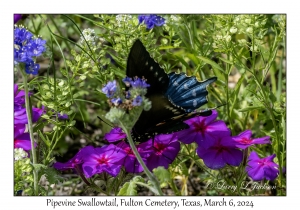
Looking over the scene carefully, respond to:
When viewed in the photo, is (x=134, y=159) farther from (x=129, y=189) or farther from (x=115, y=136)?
A: (x=129, y=189)

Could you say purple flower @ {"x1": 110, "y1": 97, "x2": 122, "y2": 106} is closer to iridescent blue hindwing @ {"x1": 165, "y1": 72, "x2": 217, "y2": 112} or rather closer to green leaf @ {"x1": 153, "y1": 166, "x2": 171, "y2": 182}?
green leaf @ {"x1": 153, "y1": 166, "x2": 171, "y2": 182}

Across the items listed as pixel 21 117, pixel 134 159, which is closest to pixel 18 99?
pixel 21 117

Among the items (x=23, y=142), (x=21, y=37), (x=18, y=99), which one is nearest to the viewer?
(x=21, y=37)

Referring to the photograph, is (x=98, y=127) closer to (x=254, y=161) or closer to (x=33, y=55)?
(x=254, y=161)

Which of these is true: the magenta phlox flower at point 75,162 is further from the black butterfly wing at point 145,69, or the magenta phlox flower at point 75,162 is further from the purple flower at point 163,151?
the black butterfly wing at point 145,69

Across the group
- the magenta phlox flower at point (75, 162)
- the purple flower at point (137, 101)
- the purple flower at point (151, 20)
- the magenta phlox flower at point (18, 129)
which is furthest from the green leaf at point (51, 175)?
the purple flower at point (151, 20)

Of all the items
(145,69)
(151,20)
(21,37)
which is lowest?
(145,69)
